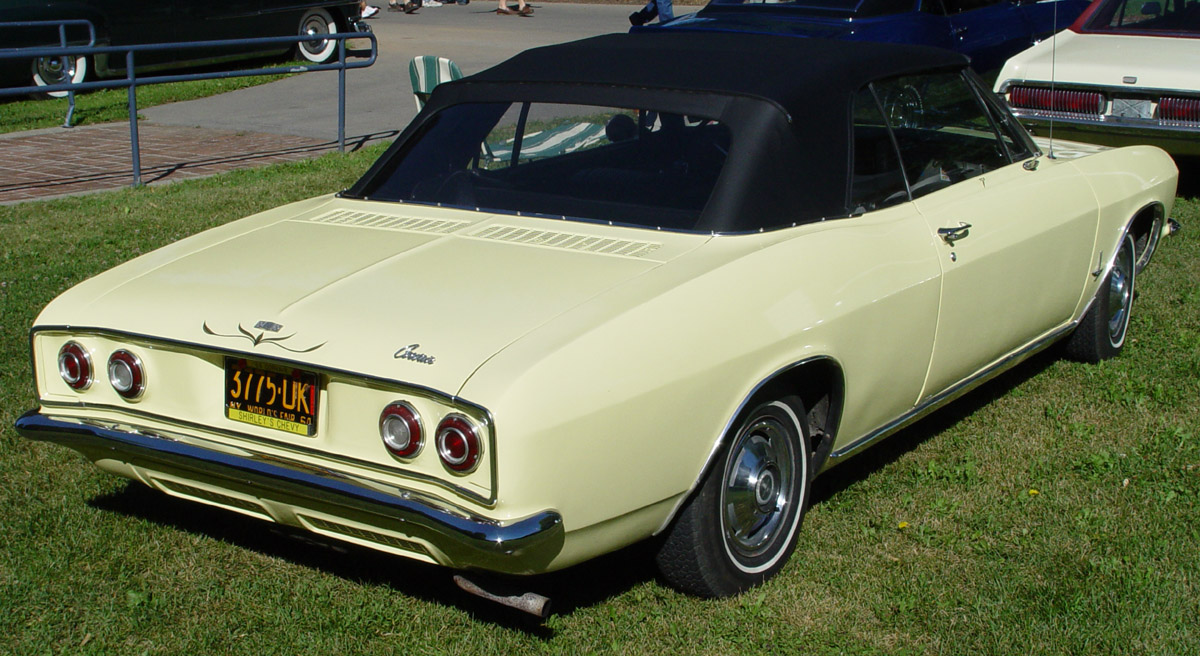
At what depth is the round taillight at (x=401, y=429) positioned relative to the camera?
2953mm

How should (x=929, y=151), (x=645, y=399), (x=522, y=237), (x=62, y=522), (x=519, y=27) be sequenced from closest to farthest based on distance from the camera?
(x=645, y=399), (x=522, y=237), (x=62, y=522), (x=929, y=151), (x=519, y=27)

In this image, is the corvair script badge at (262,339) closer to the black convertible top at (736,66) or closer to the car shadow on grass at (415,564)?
the car shadow on grass at (415,564)

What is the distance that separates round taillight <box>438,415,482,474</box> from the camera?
285 cm

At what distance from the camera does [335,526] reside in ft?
10.4

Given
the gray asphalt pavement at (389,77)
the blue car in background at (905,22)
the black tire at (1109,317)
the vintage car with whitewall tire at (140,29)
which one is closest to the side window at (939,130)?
the black tire at (1109,317)

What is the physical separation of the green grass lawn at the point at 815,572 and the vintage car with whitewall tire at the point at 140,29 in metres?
9.57

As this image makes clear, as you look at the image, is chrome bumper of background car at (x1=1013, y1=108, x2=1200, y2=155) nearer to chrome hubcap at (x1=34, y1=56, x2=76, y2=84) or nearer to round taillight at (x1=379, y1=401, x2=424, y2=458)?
round taillight at (x1=379, y1=401, x2=424, y2=458)

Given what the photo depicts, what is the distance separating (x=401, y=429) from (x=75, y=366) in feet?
3.70

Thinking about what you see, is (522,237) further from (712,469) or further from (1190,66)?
(1190,66)

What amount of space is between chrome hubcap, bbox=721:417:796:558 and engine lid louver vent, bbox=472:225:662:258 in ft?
2.00

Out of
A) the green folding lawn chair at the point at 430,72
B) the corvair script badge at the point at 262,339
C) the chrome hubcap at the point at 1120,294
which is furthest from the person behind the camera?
the green folding lawn chair at the point at 430,72

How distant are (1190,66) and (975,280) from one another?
497cm

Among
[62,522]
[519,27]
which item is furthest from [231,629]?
[519,27]

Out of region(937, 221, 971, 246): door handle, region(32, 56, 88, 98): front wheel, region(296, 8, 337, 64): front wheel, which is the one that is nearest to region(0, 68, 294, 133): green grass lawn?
region(32, 56, 88, 98): front wheel
